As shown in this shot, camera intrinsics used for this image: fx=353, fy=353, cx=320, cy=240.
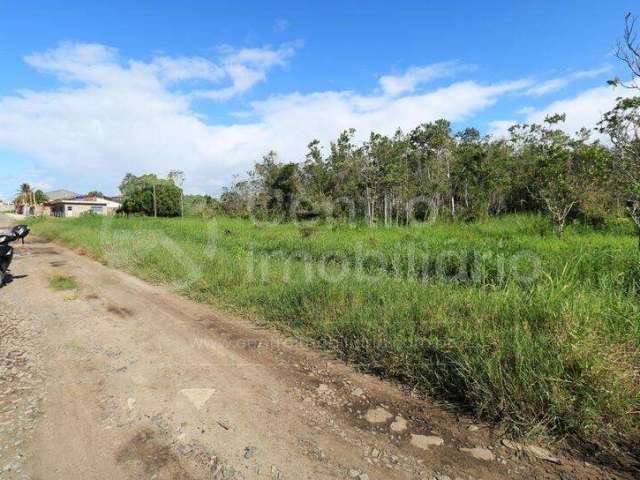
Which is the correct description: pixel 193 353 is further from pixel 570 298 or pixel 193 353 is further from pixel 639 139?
pixel 639 139

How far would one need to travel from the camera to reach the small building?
51031mm

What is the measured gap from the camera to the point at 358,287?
A: 171 inches

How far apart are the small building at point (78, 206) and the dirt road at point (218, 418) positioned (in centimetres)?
5200

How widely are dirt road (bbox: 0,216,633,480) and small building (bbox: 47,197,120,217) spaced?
51999 millimetres

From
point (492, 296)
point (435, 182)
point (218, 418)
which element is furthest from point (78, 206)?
point (492, 296)

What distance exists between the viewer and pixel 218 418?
2434 millimetres

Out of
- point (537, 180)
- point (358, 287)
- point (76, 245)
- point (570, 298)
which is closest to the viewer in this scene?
point (570, 298)

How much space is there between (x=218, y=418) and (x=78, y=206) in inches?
2423

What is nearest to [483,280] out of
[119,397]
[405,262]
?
[405,262]

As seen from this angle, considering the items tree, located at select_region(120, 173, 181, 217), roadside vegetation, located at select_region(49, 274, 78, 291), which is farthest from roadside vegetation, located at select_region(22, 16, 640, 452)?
tree, located at select_region(120, 173, 181, 217)

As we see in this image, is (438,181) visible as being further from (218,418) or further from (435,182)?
(218,418)

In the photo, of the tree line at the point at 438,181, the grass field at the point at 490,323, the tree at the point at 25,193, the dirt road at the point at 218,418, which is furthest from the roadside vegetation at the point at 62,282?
the tree at the point at 25,193

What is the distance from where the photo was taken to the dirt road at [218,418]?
1993mm

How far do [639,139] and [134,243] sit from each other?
37.4ft
